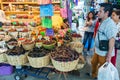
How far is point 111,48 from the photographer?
289cm

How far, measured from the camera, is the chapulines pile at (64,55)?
2987 millimetres

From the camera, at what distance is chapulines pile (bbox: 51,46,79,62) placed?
299 centimetres

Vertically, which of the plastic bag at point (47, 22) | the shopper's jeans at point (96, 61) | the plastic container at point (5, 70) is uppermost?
the plastic bag at point (47, 22)

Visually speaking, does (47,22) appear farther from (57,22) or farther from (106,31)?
(106,31)

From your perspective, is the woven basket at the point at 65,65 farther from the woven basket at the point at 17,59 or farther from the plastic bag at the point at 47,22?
the plastic bag at the point at 47,22

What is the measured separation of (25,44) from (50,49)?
0.51 metres

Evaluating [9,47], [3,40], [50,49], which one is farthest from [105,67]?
[3,40]

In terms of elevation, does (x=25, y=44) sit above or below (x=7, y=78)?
above

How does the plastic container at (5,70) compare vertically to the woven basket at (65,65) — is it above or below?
below

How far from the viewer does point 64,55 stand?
3096 mm

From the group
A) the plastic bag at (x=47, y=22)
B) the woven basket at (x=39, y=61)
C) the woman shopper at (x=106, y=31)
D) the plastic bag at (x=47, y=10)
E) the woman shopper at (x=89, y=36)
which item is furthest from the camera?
the woman shopper at (x=89, y=36)

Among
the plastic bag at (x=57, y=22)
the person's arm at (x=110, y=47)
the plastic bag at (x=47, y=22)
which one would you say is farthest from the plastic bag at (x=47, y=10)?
the person's arm at (x=110, y=47)

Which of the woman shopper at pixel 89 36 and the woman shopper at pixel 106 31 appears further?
the woman shopper at pixel 89 36

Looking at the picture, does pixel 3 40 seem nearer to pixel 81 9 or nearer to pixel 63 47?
pixel 63 47
